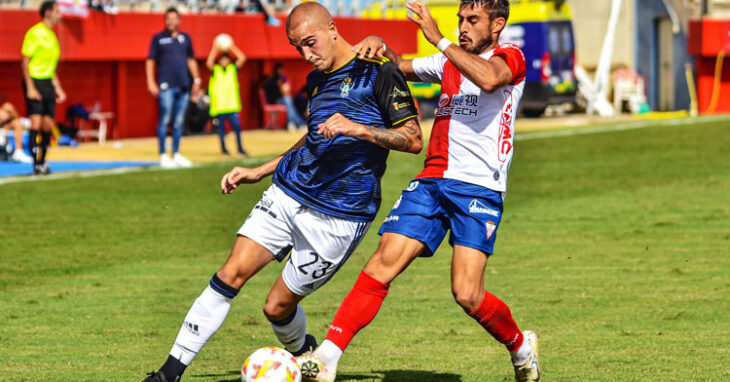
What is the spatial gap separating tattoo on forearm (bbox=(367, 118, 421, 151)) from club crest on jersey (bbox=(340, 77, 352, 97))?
0.32m

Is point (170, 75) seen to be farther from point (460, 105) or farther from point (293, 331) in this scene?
point (460, 105)

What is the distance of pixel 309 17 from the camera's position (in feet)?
19.9

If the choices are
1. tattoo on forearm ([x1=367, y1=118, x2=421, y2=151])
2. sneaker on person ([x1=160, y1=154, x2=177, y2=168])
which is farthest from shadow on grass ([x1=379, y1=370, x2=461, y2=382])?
sneaker on person ([x1=160, y1=154, x2=177, y2=168])

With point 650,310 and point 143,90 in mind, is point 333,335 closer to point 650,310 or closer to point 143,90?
point 650,310

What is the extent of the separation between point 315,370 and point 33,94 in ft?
41.3

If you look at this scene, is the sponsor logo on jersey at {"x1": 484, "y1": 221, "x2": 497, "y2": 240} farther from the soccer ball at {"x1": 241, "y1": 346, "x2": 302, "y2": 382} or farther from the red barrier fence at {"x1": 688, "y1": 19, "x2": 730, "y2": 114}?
the red barrier fence at {"x1": 688, "y1": 19, "x2": 730, "y2": 114}

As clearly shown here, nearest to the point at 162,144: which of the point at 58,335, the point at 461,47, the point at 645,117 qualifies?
the point at 58,335

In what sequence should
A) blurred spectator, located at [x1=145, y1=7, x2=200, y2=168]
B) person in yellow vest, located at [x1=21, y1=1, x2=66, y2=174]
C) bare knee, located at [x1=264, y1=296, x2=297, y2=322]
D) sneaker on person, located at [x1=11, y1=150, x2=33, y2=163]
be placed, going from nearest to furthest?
bare knee, located at [x1=264, y1=296, x2=297, y2=322]
person in yellow vest, located at [x1=21, y1=1, x2=66, y2=174]
blurred spectator, located at [x1=145, y1=7, x2=200, y2=168]
sneaker on person, located at [x1=11, y1=150, x2=33, y2=163]

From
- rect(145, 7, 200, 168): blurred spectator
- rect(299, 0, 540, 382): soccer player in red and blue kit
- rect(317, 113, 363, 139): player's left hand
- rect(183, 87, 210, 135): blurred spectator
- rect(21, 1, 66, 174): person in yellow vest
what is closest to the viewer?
rect(317, 113, 363, 139): player's left hand

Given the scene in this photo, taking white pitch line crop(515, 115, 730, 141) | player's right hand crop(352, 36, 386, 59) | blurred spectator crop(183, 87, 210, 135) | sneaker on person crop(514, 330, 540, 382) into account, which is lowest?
white pitch line crop(515, 115, 730, 141)

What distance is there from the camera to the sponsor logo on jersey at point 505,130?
632 cm

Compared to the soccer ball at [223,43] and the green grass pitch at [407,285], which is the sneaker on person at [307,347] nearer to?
the green grass pitch at [407,285]

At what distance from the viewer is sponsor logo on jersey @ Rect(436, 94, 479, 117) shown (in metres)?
6.32

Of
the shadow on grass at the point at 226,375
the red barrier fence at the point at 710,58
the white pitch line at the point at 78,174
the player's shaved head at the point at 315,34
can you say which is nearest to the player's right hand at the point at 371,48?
the player's shaved head at the point at 315,34
